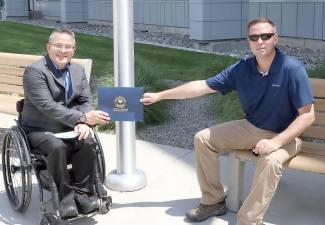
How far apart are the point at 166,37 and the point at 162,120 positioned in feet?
33.1

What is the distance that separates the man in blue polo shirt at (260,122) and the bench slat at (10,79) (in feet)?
7.10

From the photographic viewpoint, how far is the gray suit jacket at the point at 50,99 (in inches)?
162

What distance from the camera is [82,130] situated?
13.4 feet

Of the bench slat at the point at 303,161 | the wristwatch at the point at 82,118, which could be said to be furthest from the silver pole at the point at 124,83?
the bench slat at the point at 303,161

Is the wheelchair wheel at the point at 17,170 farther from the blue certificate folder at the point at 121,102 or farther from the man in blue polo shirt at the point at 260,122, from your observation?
the man in blue polo shirt at the point at 260,122

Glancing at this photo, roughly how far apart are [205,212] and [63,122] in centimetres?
124

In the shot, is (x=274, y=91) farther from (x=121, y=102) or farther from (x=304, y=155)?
(x=121, y=102)

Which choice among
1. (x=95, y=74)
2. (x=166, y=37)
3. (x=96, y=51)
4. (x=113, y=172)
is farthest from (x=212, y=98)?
(x=166, y=37)

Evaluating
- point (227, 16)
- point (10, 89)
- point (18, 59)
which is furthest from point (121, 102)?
point (227, 16)

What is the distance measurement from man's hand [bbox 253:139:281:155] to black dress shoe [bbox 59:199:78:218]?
1346mm

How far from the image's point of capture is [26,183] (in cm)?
411

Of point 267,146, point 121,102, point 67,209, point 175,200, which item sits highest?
point 121,102

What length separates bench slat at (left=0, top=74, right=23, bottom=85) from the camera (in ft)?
19.8

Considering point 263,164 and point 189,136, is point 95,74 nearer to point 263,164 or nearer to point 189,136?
point 189,136
